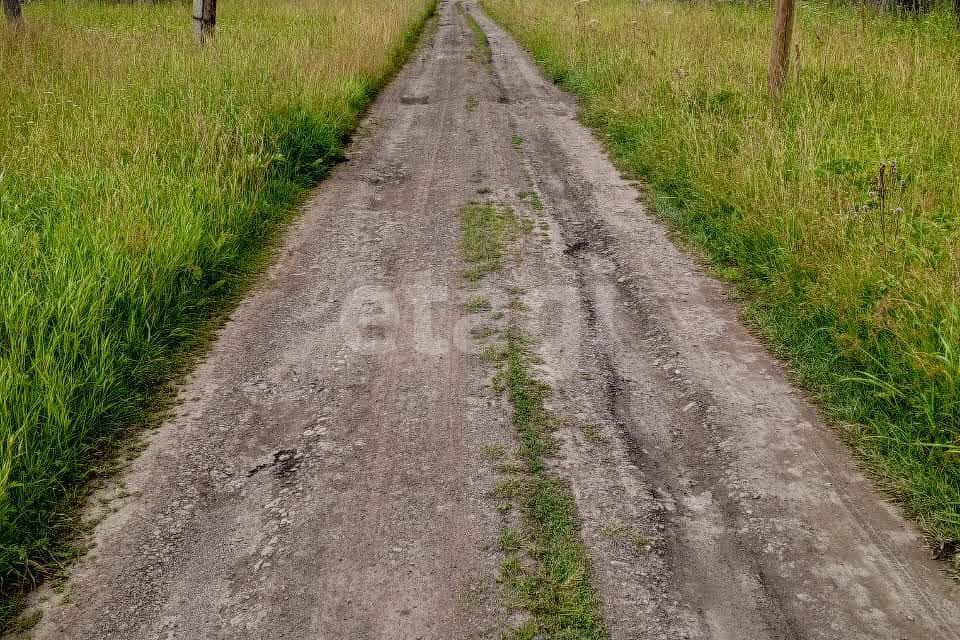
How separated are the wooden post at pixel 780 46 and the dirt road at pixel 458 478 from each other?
404 centimetres

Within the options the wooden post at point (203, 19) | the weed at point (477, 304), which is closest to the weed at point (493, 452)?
the weed at point (477, 304)

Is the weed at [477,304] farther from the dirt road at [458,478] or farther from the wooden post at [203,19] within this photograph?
the wooden post at [203,19]

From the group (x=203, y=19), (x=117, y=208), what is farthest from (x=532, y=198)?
(x=203, y=19)

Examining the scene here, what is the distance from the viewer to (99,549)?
3.02 meters

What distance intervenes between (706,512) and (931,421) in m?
1.21

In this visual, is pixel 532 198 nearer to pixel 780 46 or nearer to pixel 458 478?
pixel 780 46

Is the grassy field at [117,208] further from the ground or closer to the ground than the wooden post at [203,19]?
closer to the ground

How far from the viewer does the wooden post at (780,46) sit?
28.8 feet

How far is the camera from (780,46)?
350 inches

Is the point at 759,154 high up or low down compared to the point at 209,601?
up

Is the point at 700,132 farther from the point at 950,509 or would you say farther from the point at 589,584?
the point at 589,584

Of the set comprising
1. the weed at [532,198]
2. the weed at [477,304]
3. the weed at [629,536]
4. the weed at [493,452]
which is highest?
the weed at [532,198]

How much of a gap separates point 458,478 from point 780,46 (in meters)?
7.75

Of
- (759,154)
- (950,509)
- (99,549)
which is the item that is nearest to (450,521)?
(99,549)
